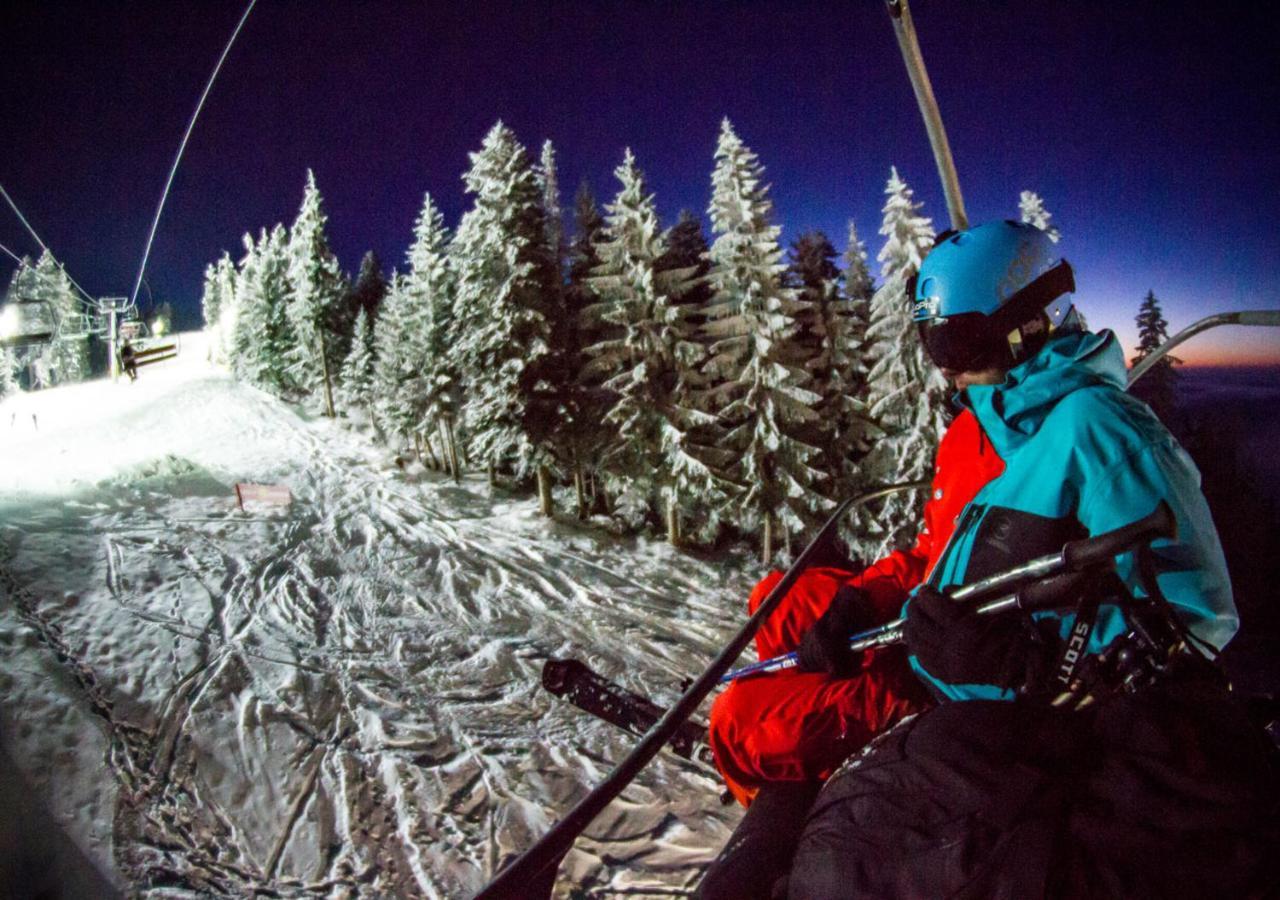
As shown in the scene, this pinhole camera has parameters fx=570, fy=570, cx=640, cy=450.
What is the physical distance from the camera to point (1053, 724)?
1376 mm

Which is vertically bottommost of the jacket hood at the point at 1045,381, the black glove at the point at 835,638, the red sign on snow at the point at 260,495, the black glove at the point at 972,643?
the red sign on snow at the point at 260,495

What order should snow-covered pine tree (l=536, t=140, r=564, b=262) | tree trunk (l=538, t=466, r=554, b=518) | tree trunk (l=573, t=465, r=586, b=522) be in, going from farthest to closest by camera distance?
snow-covered pine tree (l=536, t=140, r=564, b=262) → tree trunk (l=573, t=465, r=586, b=522) → tree trunk (l=538, t=466, r=554, b=518)

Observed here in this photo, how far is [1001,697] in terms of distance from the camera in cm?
202

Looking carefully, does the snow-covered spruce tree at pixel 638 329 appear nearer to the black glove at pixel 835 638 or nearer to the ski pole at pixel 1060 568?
the black glove at pixel 835 638

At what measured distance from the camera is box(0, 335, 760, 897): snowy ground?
5836 mm

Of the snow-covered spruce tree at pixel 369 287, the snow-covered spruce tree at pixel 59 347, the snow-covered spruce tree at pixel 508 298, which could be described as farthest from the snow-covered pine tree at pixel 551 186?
the snow-covered spruce tree at pixel 59 347

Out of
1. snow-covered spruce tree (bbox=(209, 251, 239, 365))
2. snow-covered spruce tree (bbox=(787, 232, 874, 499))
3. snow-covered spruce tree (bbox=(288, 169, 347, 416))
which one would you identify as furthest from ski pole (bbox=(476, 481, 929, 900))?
snow-covered spruce tree (bbox=(209, 251, 239, 365))

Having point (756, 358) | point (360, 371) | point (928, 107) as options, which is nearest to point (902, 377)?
point (756, 358)

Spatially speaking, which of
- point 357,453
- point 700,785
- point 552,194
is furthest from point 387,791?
point 552,194

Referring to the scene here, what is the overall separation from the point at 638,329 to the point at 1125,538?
18864 mm

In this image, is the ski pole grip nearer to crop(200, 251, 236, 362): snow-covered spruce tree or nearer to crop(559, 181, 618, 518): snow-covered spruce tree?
crop(559, 181, 618, 518): snow-covered spruce tree

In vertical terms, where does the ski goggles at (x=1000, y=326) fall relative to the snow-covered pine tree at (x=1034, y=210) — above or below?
below

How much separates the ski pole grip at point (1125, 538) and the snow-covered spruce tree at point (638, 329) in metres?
17.9

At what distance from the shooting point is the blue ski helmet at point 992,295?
2328 mm
